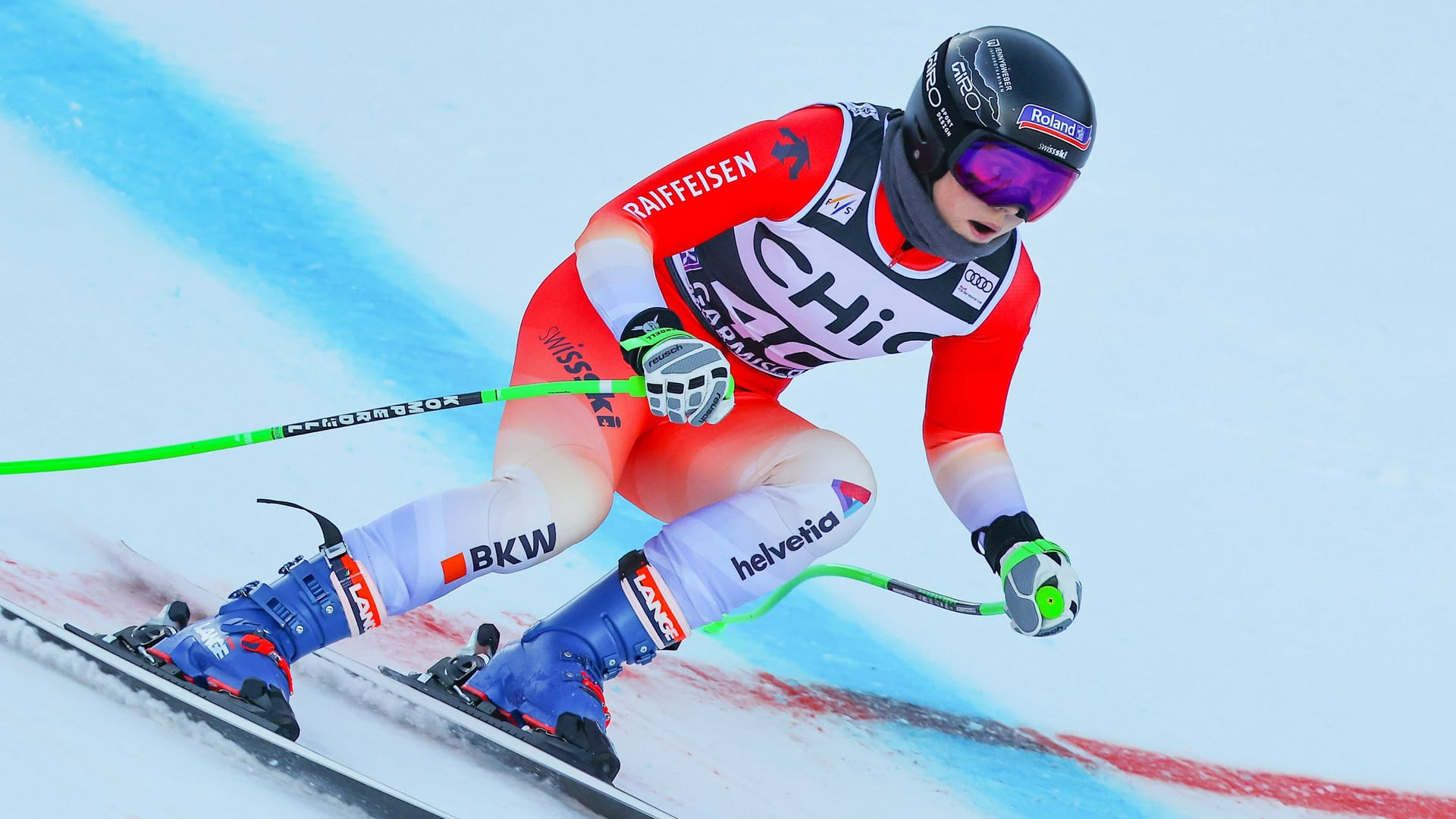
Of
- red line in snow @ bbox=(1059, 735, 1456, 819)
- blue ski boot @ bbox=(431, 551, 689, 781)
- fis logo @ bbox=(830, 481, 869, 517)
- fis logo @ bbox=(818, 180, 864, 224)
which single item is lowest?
blue ski boot @ bbox=(431, 551, 689, 781)

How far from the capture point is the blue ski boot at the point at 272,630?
6.62 ft

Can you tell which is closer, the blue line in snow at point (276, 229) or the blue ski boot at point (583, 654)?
the blue ski boot at point (583, 654)

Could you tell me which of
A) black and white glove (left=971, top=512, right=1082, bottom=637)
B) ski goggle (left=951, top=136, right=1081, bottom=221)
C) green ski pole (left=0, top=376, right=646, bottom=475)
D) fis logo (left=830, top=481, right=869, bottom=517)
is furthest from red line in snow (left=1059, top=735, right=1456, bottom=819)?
green ski pole (left=0, top=376, right=646, bottom=475)

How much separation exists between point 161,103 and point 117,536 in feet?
7.82

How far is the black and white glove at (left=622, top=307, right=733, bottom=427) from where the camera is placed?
201cm

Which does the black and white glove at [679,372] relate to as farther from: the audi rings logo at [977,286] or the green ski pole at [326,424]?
the audi rings logo at [977,286]

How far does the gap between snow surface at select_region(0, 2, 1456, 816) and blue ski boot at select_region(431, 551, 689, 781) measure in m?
0.16

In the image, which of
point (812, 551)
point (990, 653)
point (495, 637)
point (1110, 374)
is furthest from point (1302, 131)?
point (495, 637)

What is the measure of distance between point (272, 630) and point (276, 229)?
2566 millimetres

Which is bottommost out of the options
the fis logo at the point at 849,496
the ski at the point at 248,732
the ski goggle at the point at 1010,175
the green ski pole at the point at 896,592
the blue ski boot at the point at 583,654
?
the ski at the point at 248,732

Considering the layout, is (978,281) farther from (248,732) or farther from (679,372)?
(248,732)

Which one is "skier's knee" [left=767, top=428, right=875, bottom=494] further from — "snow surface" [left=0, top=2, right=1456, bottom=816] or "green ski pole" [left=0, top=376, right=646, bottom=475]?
"snow surface" [left=0, top=2, right=1456, bottom=816]

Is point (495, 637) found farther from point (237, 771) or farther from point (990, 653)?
point (990, 653)

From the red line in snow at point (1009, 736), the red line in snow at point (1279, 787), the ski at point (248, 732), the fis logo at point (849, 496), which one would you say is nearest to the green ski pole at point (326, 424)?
the ski at point (248, 732)
